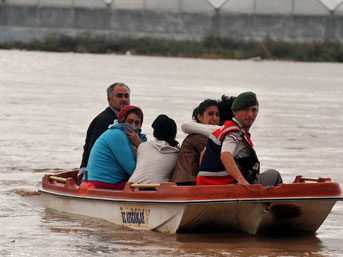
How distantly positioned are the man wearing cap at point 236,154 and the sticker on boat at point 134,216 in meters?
0.66

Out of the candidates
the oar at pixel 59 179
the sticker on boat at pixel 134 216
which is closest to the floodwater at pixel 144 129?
the sticker on boat at pixel 134 216

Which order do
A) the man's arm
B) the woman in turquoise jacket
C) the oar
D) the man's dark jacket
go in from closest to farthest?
the man's arm → the woman in turquoise jacket → the oar → the man's dark jacket

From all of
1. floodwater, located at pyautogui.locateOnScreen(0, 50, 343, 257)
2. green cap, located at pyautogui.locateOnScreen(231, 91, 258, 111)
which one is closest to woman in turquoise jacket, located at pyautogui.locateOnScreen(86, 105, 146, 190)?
floodwater, located at pyautogui.locateOnScreen(0, 50, 343, 257)

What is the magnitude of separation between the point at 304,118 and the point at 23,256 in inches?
586

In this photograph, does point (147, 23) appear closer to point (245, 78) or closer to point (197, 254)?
point (245, 78)

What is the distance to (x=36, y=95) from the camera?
26.6m

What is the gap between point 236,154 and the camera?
28.0ft

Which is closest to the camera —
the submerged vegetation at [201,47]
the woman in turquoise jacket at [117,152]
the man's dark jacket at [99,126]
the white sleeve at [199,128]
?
the white sleeve at [199,128]

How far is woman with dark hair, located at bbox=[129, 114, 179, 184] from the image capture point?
9.16 metres

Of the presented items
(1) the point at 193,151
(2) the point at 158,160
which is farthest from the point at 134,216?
(1) the point at 193,151

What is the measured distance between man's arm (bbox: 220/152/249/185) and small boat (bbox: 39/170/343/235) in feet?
0.26

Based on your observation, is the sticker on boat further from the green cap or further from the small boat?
the green cap

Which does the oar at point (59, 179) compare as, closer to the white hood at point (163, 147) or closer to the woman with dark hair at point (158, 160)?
the woman with dark hair at point (158, 160)

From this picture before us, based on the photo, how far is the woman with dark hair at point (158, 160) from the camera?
9.16 m
